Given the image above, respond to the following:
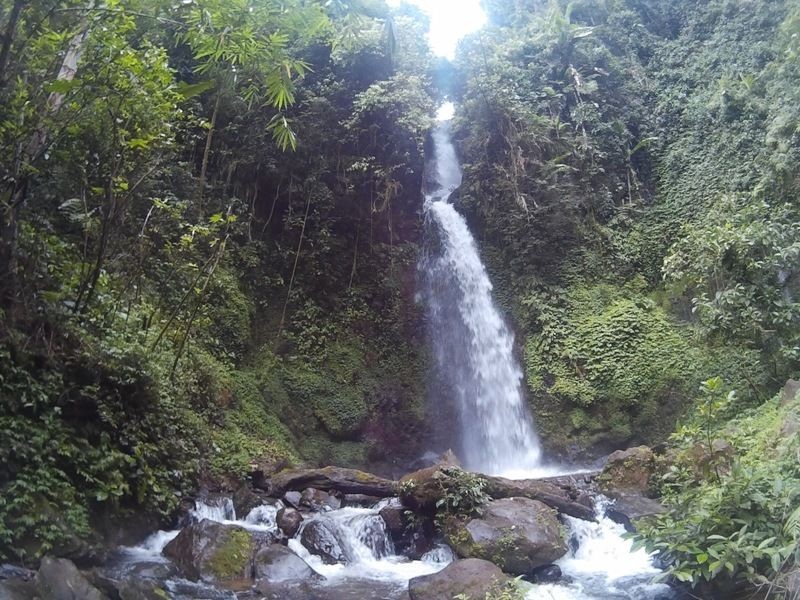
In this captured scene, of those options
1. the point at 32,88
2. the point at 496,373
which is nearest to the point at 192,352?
the point at 32,88

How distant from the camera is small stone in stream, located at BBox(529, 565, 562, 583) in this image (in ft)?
21.0

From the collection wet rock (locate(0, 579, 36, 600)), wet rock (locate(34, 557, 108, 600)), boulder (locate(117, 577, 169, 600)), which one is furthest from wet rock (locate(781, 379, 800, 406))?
wet rock (locate(0, 579, 36, 600))

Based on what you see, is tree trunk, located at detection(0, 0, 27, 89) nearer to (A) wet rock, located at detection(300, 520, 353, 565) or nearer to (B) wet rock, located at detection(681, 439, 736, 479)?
(A) wet rock, located at detection(300, 520, 353, 565)

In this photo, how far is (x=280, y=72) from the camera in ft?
16.0

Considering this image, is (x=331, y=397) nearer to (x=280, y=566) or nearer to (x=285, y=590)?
(x=280, y=566)

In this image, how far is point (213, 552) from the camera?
608 centimetres

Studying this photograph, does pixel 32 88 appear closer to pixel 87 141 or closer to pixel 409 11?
pixel 87 141

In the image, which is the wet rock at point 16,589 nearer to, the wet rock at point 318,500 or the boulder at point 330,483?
the wet rock at point 318,500

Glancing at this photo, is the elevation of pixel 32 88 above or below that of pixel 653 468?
above

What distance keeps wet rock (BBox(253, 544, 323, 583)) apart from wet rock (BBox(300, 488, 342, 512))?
158 centimetres

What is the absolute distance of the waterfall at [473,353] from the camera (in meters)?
12.5

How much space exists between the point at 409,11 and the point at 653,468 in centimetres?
1453

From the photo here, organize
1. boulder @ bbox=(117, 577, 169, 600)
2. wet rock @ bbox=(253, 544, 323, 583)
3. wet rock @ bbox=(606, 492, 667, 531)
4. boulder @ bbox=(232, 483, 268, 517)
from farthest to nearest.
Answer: boulder @ bbox=(232, 483, 268, 517)
wet rock @ bbox=(606, 492, 667, 531)
wet rock @ bbox=(253, 544, 323, 583)
boulder @ bbox=(117, 577, 169, 600)

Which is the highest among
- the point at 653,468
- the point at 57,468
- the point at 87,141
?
the point at 87,141
